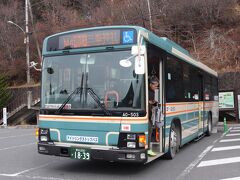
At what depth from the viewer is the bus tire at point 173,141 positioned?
9773 millimetres

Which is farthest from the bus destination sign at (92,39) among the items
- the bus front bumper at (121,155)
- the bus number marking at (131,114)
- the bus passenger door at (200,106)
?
the bus passenger door at (200,106)

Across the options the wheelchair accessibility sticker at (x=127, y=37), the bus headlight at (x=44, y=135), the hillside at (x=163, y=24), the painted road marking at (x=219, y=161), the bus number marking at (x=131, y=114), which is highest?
the hillside at (x=163, y=24)

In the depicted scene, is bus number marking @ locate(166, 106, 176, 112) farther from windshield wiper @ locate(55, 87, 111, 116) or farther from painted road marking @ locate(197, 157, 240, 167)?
windshield wiper @ locate(55, 87, 111, 116)

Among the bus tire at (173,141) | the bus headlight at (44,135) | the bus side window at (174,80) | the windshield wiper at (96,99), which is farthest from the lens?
the bus tire at (173,141)

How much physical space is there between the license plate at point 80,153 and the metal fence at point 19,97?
79.9 ft

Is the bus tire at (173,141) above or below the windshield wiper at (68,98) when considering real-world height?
below

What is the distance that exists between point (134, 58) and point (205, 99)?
25.9 ft

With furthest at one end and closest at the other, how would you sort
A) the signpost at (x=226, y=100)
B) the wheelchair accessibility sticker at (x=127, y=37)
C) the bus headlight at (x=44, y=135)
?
the signpost at (x=226, y=100) < the bus headlight at (x=44, y=135) < the wheelchair accessibility sticker at (x=127, y=37)

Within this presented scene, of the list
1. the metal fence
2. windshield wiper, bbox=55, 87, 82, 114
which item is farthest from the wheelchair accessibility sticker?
the metal fence

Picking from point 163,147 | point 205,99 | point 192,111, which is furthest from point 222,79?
point 163,147

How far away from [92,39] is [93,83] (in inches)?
39.0

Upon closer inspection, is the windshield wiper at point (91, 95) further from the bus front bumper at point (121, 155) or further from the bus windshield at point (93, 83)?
the bus front bumper at point (121, 155)

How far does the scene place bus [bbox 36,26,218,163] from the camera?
295 inches

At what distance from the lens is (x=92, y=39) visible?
811 cm
